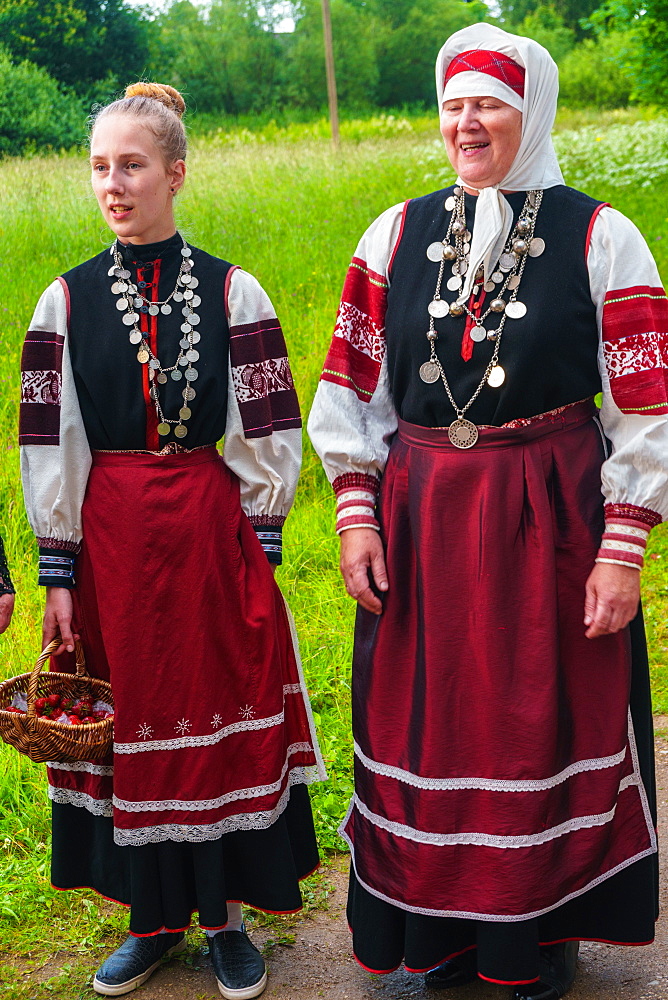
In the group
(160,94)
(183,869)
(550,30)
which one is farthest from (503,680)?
(550,30)

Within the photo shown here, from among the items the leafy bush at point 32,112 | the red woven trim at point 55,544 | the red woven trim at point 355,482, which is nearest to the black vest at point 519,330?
the red woven trim at point 355,482

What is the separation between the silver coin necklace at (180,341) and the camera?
2486mm

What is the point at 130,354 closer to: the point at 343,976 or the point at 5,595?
the point at 5,595

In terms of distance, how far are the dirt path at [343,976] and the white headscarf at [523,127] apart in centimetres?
176

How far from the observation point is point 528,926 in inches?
93.6

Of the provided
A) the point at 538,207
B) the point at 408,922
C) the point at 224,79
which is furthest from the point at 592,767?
the point at 224,79

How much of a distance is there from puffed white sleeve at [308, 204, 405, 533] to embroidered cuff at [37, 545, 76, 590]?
685 millimetres

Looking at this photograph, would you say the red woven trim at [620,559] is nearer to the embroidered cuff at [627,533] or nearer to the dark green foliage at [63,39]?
the embroidered cuff at [627,533]

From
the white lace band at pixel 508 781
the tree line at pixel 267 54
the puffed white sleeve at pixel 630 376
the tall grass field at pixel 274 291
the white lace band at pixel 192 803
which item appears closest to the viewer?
the puffed white sleeve at pixel 630 376

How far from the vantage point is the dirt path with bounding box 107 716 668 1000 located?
2643 millimetres

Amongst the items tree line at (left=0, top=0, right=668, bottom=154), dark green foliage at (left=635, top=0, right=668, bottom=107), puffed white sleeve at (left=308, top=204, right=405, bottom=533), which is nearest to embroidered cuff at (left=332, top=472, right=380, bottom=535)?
puffed white sleeve at (left=308, top=204, right=405, bottom=533)

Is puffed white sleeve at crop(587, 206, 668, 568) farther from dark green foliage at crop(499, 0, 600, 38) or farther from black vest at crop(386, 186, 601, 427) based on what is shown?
dark green foliage at crop(499, 0, 600, 38)

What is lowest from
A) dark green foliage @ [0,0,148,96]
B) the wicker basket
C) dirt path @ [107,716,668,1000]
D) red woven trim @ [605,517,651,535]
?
dirt path @ [107,716,668,1000]

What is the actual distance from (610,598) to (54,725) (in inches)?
50.5
